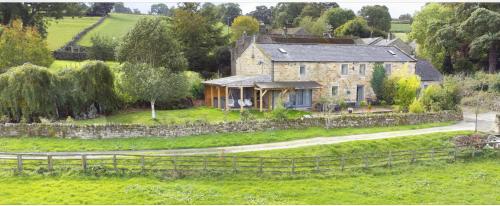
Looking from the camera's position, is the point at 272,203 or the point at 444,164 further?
the point at 444,164

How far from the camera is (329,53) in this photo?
40906mm

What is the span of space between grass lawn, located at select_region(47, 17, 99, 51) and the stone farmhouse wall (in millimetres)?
30548

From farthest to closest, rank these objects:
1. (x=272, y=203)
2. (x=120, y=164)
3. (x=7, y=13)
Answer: (x=7, y=13), (x=120, y=164), (x=272, y=203)

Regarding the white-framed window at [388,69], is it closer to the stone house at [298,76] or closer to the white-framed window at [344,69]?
the stone house at [298,76]

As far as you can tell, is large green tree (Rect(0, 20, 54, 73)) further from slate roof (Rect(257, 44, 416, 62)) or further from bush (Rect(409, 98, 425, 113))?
Answer: bush (Rect(409, 98, 425, 113))

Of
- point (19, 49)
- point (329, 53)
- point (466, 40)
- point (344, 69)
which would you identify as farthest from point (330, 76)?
point (19, 49)

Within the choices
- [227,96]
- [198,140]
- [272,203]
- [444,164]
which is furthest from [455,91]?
[272,203]

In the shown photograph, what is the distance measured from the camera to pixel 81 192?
61.5ft

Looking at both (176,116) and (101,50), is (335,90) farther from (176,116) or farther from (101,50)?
(101,50)

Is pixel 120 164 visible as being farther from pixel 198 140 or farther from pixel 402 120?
pixel 402 120

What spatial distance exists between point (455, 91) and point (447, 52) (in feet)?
79.7

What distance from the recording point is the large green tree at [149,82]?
109ft

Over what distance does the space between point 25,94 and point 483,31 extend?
46.3 metres

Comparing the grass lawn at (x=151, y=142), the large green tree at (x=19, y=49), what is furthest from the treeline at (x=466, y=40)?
the large green tree at (x=19, y=49)
